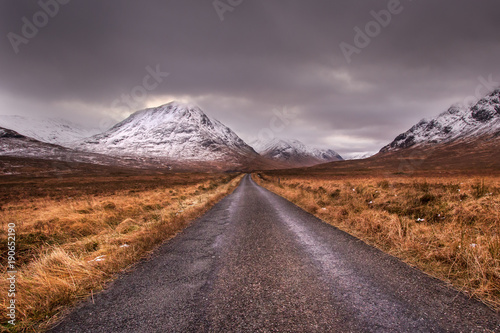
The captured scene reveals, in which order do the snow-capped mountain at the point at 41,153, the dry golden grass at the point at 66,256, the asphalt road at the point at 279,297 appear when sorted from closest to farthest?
1. the asphalt road at the point at 279,297
2. the dry golden grass at the point at 66,256
3. the snow-capped mountain at the point at 41,153

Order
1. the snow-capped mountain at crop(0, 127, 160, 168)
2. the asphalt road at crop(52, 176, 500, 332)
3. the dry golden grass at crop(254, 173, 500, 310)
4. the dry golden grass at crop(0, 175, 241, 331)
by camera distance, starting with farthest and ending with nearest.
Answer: the snow-capped mountain at crop(0, 127, 160, 168) < the dry golden grass at crop(254, 173, 500, 310) < the dry golden grass at crop(0, 175, 241, 331) < the asphalt road at crop(52, 176, 500, 332)

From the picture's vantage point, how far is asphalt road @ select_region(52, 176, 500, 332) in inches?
107

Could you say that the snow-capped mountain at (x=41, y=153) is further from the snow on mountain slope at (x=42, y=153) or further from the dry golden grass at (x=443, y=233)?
the dry golden grass at (x=443, y=233)

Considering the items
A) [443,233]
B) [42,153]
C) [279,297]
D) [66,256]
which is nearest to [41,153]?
[42,153]

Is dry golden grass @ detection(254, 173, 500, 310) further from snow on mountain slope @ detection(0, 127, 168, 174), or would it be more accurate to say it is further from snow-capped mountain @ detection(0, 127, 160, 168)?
snow-capped mountain @ detection(0, 127, 160, 168)

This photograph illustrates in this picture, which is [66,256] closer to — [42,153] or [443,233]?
[443,233]

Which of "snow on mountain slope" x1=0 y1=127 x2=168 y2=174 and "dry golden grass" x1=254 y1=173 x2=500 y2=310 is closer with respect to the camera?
"dry golden grass" x1=254 y1=173 x2=500 y2=310

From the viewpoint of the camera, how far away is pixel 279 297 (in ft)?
11.1

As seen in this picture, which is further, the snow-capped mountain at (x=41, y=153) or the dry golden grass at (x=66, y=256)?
the snow-capped mountain at (x=41, y=153)

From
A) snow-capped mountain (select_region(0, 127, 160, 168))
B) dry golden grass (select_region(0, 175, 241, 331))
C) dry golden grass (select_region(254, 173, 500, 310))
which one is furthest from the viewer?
snow-capped mountain (select_region(0, 127, 160, 168))

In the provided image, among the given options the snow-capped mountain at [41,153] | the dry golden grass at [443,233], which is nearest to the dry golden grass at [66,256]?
the dry golden grass at [443,233]

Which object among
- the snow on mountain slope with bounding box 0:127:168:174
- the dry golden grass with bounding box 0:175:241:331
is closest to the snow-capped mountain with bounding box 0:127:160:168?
the snow on mountain slope with bounding box 0:127:168:174

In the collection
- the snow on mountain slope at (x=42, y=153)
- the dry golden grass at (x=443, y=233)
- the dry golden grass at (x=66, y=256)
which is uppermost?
the snow on mountain slope at (x=42, y=153)

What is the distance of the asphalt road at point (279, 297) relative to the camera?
2.73m
